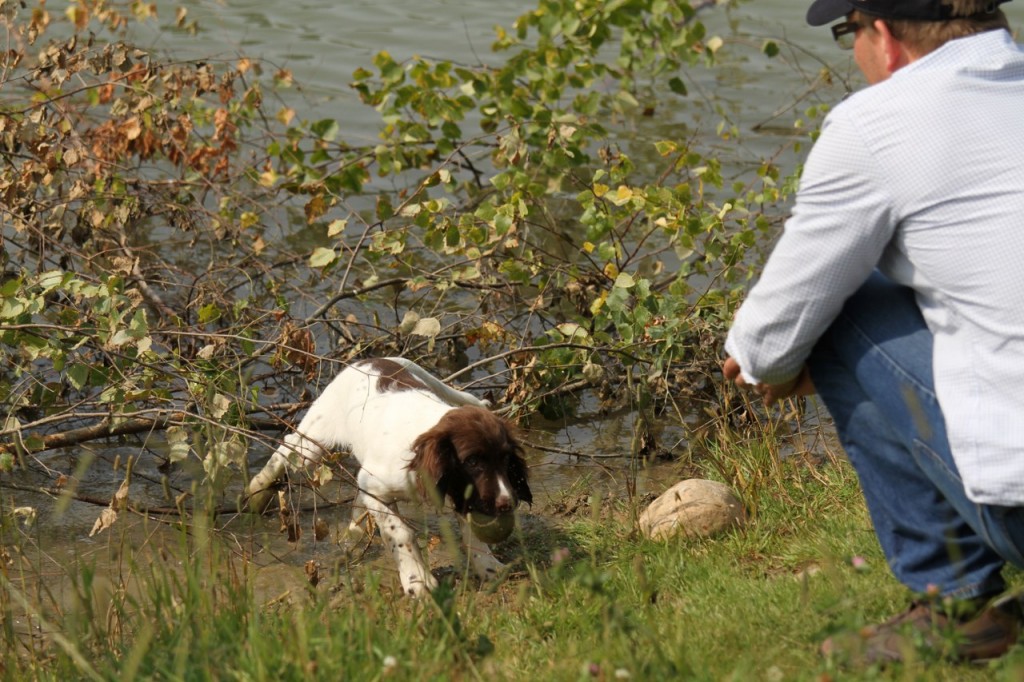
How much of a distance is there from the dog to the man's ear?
1963 millimetres

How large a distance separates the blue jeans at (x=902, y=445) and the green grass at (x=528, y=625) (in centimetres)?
20

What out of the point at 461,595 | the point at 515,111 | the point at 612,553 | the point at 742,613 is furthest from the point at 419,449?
the point at 515,111

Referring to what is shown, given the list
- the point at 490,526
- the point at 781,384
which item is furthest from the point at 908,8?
the point at 490,526

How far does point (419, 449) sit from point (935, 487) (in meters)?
2.08

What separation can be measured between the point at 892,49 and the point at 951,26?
0.49 ft

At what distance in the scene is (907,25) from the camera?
2957 mm

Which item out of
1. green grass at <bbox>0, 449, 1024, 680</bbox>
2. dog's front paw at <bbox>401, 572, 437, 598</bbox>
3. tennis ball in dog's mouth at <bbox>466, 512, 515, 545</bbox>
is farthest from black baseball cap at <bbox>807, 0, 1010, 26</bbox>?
dog's front paw at <bbox>401, 572, 437, 598</bbox>

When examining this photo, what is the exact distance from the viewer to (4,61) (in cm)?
610

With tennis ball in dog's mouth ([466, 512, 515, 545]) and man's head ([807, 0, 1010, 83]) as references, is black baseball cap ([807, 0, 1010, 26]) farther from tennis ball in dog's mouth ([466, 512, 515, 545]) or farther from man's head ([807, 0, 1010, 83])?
tennis ball in dog's mouth ([466, 512, 515, 545])

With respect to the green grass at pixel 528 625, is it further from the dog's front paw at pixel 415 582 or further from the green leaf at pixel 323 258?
the green leaf at pixel 323 258

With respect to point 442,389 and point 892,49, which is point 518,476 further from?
point 892,49

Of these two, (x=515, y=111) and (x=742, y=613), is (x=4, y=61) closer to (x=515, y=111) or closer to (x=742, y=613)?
(x=515, y=111)

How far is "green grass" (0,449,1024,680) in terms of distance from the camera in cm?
300

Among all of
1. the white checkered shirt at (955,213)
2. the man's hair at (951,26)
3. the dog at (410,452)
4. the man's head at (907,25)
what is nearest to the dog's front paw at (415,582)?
the dog at (410,452)
